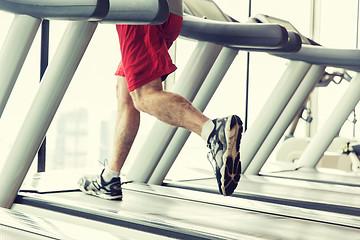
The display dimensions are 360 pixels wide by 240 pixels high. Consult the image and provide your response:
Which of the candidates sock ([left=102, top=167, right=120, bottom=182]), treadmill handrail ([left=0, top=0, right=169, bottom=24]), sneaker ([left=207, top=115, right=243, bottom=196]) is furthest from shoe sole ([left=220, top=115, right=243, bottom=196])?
sock ([left=102, top=167, right=120, bottom=182])

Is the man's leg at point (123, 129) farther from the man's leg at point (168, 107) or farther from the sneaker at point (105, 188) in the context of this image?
the man's leg at point (168, 107)

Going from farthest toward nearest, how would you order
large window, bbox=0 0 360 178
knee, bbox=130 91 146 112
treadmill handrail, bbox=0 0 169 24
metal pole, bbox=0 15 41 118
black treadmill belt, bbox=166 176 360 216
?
large window, bbox=0 0 360 178, black treadmill belt, bbox=166 176 360 216, knee, bbox=130 91 146 112, metal pole, bbox=0 15 41 118, treadmill handrail, bbox=0 0 169 24

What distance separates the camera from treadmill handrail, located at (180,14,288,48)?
2494mm

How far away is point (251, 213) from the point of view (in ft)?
7.45

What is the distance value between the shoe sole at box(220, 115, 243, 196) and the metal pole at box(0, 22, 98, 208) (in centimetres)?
66

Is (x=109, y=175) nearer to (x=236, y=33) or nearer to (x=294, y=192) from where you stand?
(x=236, y=33)

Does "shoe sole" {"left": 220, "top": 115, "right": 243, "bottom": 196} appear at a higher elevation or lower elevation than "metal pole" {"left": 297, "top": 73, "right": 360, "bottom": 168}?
lower

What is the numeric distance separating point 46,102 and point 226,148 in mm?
741

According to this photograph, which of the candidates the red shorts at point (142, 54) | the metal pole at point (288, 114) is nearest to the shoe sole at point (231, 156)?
the red shorts at point (142, 54)

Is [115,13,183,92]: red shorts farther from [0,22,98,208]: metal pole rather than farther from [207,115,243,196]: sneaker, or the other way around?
[207,115,243,196]: sneaker

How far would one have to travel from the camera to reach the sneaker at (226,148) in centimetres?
192

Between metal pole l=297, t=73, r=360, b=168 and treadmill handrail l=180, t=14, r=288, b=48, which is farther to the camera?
metal pole l=297, t=73, r=360, b=168

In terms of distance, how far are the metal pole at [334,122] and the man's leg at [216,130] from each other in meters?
2.37

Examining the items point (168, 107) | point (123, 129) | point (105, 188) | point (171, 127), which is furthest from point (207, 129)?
point (171, 127)
